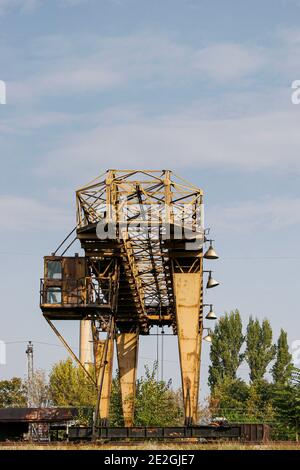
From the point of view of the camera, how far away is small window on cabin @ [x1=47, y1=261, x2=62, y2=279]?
4644cm

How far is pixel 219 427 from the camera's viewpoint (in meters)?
40.1

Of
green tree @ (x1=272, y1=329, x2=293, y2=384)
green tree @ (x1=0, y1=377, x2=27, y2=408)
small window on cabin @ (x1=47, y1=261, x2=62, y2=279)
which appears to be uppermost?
small window on cabin @ (x1=47, y1=261, x2=62, y2=279)

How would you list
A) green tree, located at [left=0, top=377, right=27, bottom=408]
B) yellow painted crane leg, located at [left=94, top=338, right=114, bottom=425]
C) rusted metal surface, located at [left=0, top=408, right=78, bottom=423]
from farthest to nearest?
green tree, located at [left=0, top=377, right=27, bottom=408] < yellow painted crane leg, located at [left=94, top=338, right=114, bottom=425] < rusted metal surface, located at [left=0, top=408, right=78, bottom=423]

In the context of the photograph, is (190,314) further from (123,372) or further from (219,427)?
(123,372)

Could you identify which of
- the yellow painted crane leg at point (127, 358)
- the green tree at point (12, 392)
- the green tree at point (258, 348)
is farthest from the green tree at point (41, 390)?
the yellow painted crane leg at point (127, 358)

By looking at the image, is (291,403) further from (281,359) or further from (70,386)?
(70,386)

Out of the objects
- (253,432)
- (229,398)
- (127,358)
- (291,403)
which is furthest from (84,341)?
(253,432)

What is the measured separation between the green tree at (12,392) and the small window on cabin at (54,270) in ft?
293

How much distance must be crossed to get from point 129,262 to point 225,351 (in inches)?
2325

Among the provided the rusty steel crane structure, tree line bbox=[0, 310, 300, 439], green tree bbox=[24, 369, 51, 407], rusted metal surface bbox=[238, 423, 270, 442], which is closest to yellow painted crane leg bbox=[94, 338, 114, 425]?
the rusty steel crane structure

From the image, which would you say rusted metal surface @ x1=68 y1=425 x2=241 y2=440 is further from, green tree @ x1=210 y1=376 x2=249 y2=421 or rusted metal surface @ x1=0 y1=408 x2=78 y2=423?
green tree @ x1=210 y1=376 x2=249 y2=421

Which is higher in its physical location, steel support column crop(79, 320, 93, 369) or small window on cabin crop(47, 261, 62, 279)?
small window on cabin crop(47, 261, 62, 279)

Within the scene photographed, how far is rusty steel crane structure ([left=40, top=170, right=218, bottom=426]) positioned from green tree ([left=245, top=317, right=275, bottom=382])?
53.8 metres
